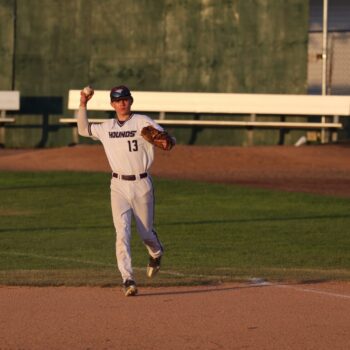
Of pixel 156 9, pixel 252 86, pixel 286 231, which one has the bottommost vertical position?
pixel 286 231

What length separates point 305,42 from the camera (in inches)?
1220

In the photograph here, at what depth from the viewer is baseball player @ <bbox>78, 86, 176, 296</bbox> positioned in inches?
426

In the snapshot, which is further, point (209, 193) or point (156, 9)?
point (156, 9)

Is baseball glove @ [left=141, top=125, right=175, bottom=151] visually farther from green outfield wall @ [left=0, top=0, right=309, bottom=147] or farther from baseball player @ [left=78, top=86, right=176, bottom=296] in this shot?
green outfield wall @ [left=0, top=0, right=309, bottom=147]

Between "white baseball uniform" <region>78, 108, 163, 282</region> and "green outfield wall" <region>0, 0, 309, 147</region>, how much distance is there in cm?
2022

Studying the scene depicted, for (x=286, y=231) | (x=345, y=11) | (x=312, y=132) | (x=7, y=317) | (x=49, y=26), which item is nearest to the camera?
(x=7, y=317)

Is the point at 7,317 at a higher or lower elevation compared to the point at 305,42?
lower

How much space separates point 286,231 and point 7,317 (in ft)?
27.6

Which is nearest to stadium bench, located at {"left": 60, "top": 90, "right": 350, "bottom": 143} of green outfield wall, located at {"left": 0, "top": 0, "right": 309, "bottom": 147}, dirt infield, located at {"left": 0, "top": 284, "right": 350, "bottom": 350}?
green outfield wall, located at {"left": 0, "top": 0, "right": 309, "bottom": 147}

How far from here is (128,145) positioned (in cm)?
1092

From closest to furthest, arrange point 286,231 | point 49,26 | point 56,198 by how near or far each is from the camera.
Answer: point 286,231
point 56,198
point 49,26

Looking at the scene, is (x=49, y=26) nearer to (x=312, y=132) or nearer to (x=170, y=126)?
(x=170, y=126)

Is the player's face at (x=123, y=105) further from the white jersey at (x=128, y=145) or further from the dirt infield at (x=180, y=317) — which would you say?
the dirt infield at (x=180, y=317)

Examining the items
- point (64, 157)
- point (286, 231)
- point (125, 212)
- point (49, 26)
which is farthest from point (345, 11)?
point (125, 212)
